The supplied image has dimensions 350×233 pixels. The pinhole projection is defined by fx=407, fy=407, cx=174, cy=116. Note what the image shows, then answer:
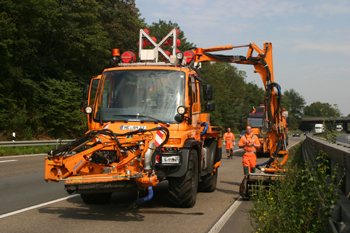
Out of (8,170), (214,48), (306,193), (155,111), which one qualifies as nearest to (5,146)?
(8,170)

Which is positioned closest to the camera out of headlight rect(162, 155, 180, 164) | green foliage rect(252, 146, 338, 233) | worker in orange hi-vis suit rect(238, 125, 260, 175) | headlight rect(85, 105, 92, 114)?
green foliage rect(252, 146, 338, 233)

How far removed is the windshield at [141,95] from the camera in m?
7.92

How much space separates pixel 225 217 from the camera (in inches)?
287

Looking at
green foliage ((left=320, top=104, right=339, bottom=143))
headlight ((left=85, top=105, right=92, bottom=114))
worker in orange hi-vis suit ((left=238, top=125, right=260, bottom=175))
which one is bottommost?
worker in orange hi-vis suit ((left=238, top=125, right=260, bottom=175))

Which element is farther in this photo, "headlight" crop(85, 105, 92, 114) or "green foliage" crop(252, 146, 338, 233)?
"headlight" crop(85, 105, 92, 114)

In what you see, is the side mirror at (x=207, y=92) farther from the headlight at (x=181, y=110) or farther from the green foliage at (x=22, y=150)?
the green foliage at (x=22, y=150)

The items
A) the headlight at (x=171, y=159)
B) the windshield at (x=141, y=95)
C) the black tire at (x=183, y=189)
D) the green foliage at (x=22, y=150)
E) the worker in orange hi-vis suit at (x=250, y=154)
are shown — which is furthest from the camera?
the green foliage at (x=22, y=150)

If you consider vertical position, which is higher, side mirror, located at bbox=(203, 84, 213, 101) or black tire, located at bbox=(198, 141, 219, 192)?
side mirror, located at bbox=(203, 84, 213, 101)

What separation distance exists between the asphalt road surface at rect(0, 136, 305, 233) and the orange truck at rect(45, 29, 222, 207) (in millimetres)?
380

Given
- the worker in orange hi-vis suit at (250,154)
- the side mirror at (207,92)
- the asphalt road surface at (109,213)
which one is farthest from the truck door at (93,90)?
the worker in orange hi-vis suit at (250,154)

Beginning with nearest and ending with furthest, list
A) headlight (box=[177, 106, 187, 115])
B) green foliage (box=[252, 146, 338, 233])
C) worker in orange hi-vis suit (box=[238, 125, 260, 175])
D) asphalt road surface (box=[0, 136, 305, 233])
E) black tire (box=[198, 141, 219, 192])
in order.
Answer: green foliage (box=[252, 146, 338, 233]) < asphalt road surface (box=[0, 136, 305, 233]) < headlight (box=[177, 106, 187, 115]) < black tire (box=[198, 141, 219, 192]) < worker in orange hi-vis suit (box=[238, 125, 260, 175])

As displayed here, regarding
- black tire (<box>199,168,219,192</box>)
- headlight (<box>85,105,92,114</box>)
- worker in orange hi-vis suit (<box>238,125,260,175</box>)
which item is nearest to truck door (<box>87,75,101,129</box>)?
headlight (<box>85,105,92,114</box>)

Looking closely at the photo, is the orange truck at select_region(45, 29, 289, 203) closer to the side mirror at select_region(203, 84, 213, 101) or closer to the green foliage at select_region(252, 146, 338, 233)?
the side mirror at select_region(203, 84, 213, 101)

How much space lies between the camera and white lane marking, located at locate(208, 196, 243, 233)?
20.9 ft
